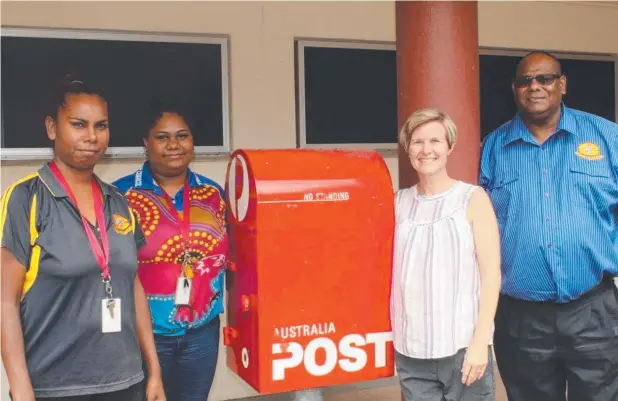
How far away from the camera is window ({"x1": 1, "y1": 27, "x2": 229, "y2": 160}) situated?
3504 mm

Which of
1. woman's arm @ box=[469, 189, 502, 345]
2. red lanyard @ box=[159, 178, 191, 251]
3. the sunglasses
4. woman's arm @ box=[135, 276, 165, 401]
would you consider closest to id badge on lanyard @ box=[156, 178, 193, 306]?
red lanyard @ box=[159, 178, 191, 251]

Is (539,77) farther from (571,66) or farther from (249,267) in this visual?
(571,66)

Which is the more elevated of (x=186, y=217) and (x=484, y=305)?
(x=186, y=217)

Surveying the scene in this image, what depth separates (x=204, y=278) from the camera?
2377 mm

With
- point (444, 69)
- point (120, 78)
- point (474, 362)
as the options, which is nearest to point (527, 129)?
point (444, 69)

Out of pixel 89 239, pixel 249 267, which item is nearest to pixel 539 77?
pixel 249 267

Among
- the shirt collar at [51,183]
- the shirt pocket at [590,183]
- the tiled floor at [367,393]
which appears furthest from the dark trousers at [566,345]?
the tiled floor at [367,393]

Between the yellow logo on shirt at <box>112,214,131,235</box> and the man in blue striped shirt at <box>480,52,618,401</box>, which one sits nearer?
the yellow logo on shirt at <box>112,214,131,235</box>

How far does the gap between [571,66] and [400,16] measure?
9.90 ft

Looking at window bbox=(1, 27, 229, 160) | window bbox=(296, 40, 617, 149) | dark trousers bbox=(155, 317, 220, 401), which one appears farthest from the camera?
window bbox=(296, 40, 617, 149)

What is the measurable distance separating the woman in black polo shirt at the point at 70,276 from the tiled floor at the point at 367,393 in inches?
94.6

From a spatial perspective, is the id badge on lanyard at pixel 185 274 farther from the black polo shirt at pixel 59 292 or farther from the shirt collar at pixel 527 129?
the shirt collar at pixel 527 129

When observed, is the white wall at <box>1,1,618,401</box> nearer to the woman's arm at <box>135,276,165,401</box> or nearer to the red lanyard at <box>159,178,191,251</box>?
the red lanyard at <box>159,178,191,251</box>

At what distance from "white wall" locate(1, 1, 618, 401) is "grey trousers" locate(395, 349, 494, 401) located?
210 cm
